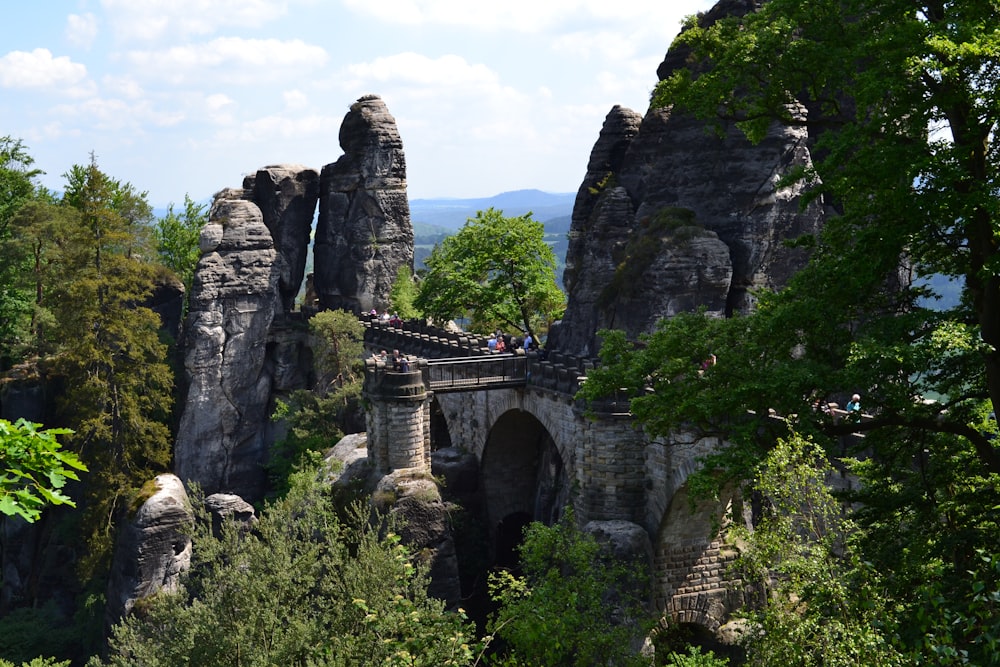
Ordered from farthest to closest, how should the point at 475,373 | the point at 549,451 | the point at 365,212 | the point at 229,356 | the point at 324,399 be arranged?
the point at 365,212 → the point at 229,356 → the point at 324,399 → the point at 549,451 → the point at 475,373

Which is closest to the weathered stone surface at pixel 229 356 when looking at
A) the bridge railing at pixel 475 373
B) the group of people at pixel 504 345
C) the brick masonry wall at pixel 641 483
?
the group of people at pixel 504 345

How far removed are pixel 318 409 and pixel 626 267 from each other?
677 inches

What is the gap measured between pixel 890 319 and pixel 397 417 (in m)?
23.5

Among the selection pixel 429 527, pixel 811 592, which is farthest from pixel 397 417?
pixel 811 592

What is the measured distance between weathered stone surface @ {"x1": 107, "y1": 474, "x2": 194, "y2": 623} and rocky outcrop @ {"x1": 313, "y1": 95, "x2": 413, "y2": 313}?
64.6 feet

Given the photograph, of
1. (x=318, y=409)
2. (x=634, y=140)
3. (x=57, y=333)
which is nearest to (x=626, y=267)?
(x=634, y=140)

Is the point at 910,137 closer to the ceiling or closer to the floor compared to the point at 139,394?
closer to the ceiling

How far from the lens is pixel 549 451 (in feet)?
130

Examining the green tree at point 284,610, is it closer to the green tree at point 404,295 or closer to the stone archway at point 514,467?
the stone archway at point 514,467

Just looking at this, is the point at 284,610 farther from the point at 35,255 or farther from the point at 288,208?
the point at 288,208

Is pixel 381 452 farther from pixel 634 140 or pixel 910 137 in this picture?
pixel 910 137

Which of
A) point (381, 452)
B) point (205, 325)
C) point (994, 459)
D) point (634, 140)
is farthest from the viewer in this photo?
point (205, 325)

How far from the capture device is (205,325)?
53438mm

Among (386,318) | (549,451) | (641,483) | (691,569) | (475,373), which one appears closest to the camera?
(641,483)
